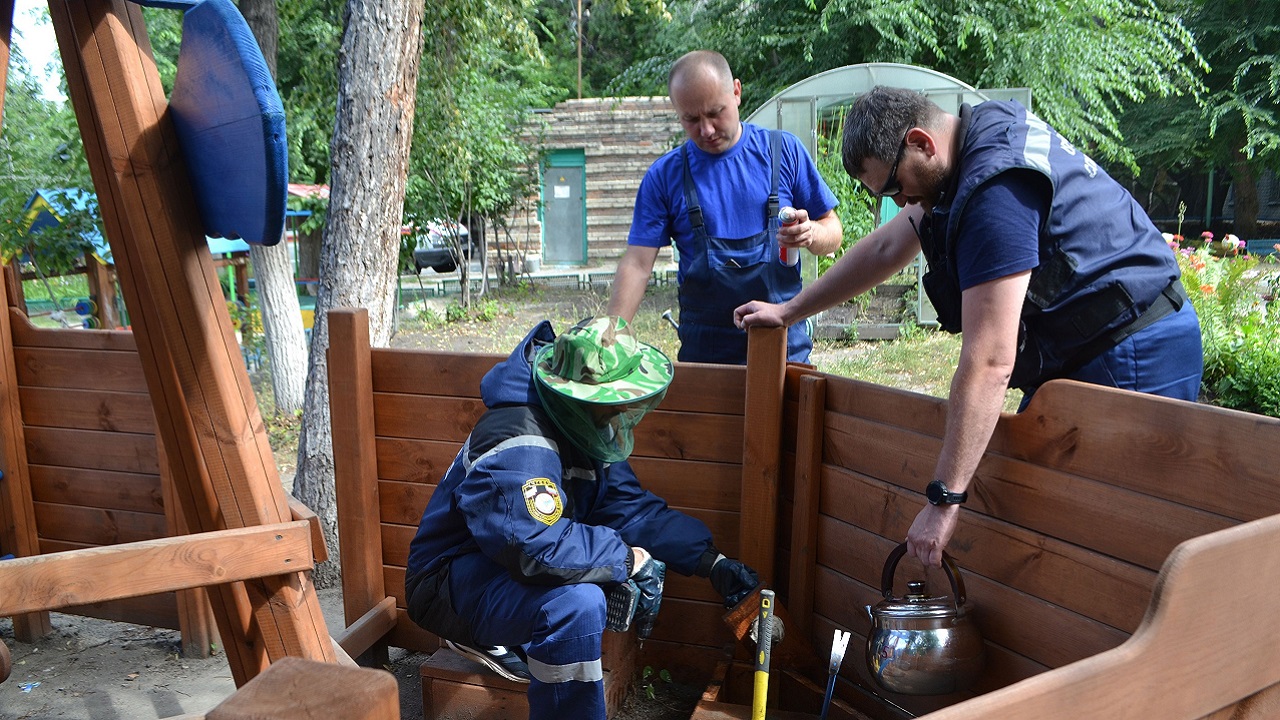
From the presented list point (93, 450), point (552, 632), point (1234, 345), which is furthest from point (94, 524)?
point (1234, 345)

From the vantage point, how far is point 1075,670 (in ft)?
3.50

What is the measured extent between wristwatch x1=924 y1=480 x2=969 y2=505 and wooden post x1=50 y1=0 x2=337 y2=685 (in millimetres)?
1438

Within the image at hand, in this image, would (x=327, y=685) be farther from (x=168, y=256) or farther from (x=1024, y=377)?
(x=1024, y=377)

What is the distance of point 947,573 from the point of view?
7.95ft

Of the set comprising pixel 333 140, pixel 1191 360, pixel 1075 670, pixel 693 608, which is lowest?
pixel 693 608

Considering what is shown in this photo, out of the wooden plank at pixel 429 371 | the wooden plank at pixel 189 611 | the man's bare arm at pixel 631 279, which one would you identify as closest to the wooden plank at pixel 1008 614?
the man's bare arm at pixel 631 279

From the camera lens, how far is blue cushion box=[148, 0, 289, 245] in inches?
70.2

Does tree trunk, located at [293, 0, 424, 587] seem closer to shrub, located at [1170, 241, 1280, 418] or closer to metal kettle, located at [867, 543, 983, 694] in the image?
metal kettle, located at [867, 543, 983, 694]

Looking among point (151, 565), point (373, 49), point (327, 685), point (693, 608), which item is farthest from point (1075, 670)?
point (373, 49)

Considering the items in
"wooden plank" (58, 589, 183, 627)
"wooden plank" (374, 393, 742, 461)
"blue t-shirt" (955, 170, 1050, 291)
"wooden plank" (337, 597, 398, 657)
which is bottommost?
"wooden plank" (58, 589, 183, 627)

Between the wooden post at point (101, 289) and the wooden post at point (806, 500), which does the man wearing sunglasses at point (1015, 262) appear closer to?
the wooden post at point (806, 500)

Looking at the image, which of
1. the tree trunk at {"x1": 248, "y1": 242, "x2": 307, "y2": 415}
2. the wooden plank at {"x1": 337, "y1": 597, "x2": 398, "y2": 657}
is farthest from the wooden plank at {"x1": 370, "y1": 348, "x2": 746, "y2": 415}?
the tree trunk at {"x1": 248, "y1": 242, "x2": 307, "y2": 415}

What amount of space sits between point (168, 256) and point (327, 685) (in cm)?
141

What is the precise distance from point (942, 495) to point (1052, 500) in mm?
302
